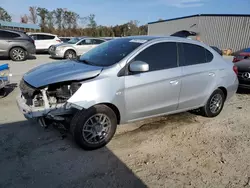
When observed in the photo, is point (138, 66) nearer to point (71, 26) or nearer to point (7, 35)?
point (7, 35)

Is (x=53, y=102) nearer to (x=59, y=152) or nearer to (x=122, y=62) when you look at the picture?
(x=59, y=152)

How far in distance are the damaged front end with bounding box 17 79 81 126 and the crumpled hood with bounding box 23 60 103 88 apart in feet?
0.25

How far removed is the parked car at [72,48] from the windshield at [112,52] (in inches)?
410

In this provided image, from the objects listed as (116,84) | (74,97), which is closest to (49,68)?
(74,97)

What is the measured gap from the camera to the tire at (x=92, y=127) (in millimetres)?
3205

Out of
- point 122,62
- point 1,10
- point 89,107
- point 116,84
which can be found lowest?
point 89,107

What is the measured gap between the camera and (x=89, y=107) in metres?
3.24

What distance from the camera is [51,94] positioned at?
338 centimetres

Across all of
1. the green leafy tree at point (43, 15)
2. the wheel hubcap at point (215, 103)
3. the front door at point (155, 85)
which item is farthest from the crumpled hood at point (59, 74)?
the green leafy tree at point (43, 15)

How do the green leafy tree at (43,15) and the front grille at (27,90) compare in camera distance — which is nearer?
the front grille at (27,90)

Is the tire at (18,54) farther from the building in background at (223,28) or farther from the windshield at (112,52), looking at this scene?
the building in background at (223,28)

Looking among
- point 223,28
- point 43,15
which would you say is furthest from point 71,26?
point 223,28

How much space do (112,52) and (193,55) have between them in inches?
64.1

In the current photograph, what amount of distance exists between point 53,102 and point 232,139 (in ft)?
10.4
